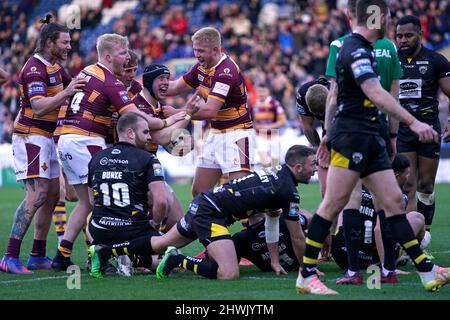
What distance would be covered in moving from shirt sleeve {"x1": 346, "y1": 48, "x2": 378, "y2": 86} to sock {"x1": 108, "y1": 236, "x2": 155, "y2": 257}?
2.67 metres

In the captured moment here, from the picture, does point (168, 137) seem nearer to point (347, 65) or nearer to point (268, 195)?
point (268, 195)

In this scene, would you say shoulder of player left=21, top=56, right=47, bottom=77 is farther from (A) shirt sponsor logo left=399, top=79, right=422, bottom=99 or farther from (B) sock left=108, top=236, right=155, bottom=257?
(A) shirt sponsor logo left=399, top=79, right=422, bottom=99

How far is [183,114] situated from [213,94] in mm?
546

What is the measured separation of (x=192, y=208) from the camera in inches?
341

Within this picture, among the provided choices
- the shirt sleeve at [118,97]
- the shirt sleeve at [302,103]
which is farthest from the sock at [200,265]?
the shirt sleeve at [302,103]

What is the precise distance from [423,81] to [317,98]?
5.28 ft

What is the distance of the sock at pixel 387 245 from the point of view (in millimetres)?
7973

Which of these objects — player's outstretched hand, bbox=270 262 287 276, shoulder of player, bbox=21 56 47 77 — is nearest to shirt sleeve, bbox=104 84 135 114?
shoulder of player, bbox=21 56 47 77

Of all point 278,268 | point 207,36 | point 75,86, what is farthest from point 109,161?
point 207,36

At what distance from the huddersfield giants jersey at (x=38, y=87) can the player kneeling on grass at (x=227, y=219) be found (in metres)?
1.74

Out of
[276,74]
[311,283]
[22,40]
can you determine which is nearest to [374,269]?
[311,283]

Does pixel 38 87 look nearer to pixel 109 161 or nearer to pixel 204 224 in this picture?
pixel 109 161

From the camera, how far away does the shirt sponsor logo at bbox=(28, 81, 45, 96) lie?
9430mm

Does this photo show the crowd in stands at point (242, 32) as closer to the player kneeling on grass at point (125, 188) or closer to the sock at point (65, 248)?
the sock at point (65, 248)
